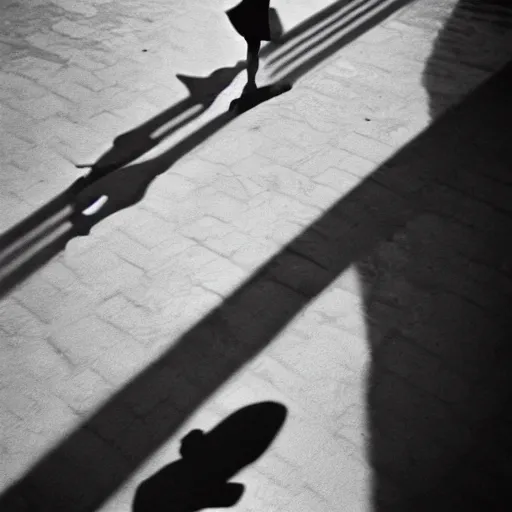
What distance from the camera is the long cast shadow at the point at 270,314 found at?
321cm

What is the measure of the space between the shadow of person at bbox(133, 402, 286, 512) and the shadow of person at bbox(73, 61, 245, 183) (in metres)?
2.63

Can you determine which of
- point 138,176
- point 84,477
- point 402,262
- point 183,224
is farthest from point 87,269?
point 402,262

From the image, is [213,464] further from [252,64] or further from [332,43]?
[332,43]

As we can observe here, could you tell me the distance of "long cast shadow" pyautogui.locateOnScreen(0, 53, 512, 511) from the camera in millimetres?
3211

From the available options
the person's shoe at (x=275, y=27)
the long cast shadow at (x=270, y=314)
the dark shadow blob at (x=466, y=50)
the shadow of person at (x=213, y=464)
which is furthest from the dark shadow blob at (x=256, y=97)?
the shadow of person at (x=213, y=464)

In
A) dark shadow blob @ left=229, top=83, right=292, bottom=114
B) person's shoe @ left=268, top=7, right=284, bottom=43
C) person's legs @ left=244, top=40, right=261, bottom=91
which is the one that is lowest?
dark shadow blob @ left=229, top=83, right=292, bottom=114

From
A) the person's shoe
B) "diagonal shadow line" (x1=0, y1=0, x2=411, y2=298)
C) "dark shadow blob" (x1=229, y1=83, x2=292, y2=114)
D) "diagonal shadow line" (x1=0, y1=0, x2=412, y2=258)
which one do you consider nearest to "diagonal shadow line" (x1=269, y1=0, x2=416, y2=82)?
"diagonal shadow line" (x1=0, y1=0, x2=412, y2=258)

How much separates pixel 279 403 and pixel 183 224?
64.6 inches

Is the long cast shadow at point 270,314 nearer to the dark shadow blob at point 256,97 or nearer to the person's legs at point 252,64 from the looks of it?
the dark shadow blob at point 256,97

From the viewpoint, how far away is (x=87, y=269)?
433cm

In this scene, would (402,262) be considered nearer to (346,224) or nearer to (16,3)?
(346,224)

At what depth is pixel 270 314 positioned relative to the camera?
3973 mm

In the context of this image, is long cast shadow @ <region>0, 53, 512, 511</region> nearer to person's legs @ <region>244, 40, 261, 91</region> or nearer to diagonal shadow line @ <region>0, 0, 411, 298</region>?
diagonal shadow line @ <region>0, 0, 411, 298</region>

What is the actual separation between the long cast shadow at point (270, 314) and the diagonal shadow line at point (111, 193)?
1.29m
